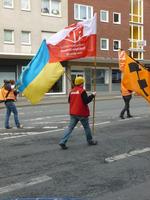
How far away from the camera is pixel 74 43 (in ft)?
37.3

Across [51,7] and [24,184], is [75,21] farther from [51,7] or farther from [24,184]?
[24,184]

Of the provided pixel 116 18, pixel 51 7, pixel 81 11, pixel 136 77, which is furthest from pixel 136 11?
pixel 136 77

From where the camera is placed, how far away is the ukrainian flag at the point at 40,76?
1129cm

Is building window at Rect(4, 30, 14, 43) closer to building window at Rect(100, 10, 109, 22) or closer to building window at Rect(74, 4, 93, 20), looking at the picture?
building window at Rect(74, 4, 93, 20)

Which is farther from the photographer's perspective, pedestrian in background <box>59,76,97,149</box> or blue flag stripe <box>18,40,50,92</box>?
blue flag stripe <box>18,40,50,92</box>

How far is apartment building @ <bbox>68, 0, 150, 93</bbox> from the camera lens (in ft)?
143

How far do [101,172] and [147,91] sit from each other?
13.3 feet

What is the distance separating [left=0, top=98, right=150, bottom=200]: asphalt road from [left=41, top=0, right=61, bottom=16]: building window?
2847 centimetres

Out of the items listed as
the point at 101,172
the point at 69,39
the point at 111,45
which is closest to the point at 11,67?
the point at 111,45

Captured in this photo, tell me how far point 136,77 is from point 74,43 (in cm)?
190

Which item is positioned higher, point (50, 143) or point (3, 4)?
point (3, 4)

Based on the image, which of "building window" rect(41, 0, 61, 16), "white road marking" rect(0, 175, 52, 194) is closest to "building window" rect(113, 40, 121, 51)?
"building window" rect(41, 0, 61, 16)

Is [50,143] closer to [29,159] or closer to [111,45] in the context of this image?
[29,159]

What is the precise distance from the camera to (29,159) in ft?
30.3
